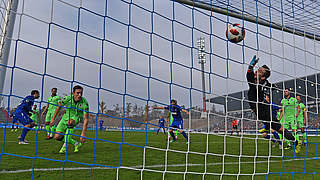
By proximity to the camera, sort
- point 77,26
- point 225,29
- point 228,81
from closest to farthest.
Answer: point 77,26 < point 228,81 < point 225,29

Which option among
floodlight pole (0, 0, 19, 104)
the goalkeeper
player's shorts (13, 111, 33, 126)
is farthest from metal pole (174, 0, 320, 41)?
player's shorts (13, 111, 33, 126)

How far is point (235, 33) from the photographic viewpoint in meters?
4.70

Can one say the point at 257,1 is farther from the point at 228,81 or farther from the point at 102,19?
the point at 102,19

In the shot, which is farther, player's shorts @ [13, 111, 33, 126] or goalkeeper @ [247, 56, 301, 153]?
player's shorts @ [13, 111, 33, 126]

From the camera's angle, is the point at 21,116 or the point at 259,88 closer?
the point at 259,88

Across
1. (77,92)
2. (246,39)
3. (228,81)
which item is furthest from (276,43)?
(77,92)

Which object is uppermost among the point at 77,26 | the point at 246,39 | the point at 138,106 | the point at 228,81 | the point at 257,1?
the point at 257,1

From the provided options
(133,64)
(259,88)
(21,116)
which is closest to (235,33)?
(259,88)

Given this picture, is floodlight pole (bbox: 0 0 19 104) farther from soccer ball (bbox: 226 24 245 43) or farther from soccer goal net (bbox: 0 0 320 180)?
soccer ball (bbox: 226 24 245 43)

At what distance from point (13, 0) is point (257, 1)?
4113 mm

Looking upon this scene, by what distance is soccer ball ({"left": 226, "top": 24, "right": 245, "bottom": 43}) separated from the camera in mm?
4629

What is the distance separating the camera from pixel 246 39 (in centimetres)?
468

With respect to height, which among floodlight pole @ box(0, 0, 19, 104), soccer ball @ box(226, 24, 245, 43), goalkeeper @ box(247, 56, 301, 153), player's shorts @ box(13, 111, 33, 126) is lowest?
player's shorts @ box(13, 111, 33, 126)

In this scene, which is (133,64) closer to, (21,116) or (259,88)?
(259,88)
